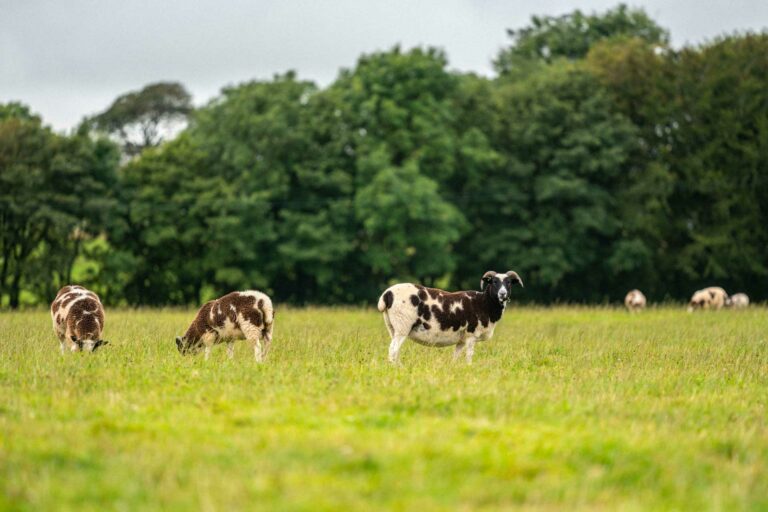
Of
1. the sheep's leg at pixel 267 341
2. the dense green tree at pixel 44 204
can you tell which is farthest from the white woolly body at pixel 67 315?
the dense green tree at pixel 44 204

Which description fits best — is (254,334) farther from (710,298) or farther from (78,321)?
(710,298)

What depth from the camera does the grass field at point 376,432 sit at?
8.43m

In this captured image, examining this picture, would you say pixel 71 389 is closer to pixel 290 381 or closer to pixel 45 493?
pixel 290 381

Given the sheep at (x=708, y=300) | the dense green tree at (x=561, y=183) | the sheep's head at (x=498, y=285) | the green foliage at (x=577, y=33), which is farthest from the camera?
the green foliage at (x=577, y=33)

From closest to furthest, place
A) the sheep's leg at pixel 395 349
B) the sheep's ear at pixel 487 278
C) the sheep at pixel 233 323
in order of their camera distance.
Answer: the sheep's leg at pixel 395 349
the sheep at pixel 233 323
the sheep's ear at pixel 487 278

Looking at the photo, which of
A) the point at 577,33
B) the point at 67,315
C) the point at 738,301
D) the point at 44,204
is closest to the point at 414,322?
the point at 67,315

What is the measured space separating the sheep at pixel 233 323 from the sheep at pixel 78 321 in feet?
5.27

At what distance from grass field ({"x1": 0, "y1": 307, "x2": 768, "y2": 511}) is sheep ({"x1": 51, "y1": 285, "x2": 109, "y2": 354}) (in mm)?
433

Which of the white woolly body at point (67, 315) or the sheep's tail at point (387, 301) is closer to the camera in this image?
the sheep's tail at point (387, 301)

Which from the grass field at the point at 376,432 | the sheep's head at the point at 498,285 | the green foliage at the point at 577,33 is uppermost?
the green foliage at the point at 577,33

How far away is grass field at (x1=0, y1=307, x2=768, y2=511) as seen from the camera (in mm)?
8430

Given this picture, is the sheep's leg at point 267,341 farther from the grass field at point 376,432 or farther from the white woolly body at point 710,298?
the white woolly body at point 710,298

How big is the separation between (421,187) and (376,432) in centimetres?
4070

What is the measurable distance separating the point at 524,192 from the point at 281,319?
A: 88.7ft
